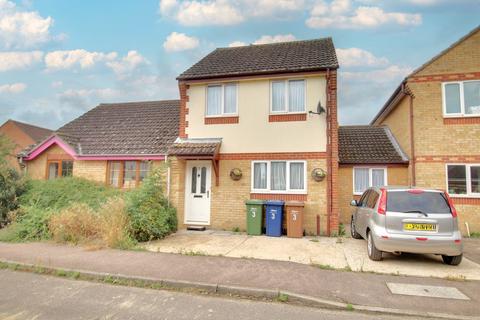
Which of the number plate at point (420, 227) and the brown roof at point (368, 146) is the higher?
the brown roof at point (368, 146)

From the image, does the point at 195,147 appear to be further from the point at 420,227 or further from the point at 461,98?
the point at 461,98

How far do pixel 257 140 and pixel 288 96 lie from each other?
189 centimetres

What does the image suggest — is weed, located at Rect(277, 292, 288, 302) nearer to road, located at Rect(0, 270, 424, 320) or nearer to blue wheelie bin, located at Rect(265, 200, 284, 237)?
road, located at Rect(0, 270, 424, 320)

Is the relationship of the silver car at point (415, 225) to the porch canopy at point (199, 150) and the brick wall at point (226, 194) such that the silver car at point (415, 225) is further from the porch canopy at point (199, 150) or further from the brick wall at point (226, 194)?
the porch canopy at point (199, 150)

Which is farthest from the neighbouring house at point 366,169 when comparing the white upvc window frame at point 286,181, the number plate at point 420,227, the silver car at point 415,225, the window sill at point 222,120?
the number plate at point 420,227

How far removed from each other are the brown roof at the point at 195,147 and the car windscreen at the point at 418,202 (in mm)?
5587

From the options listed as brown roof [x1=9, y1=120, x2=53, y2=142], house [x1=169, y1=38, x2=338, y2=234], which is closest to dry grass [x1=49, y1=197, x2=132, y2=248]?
house [x1=169, y1=38, x2=338, y2=234]

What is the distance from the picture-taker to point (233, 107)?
10.9 m

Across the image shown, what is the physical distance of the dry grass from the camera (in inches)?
311

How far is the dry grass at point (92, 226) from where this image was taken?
790 cm

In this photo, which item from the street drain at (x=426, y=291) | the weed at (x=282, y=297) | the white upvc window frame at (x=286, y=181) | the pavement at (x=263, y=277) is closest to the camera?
the pavement at (x=263, y=277)

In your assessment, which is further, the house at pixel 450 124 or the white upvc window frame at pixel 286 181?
the house at pixel 450 124

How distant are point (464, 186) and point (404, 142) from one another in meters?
2.68

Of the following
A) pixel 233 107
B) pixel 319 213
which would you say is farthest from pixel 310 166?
pixel 233 107
